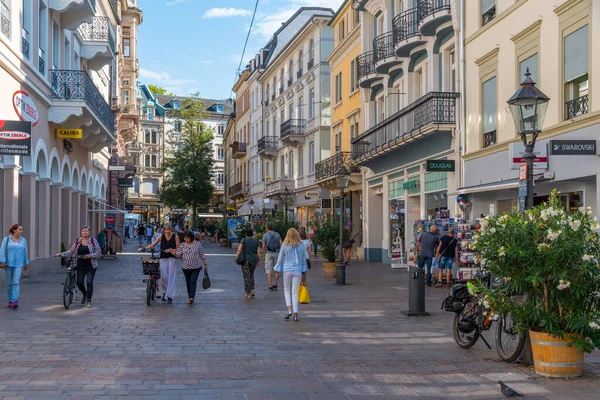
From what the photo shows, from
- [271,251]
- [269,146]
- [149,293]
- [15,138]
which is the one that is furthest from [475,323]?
[269,146]

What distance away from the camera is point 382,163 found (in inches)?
1166

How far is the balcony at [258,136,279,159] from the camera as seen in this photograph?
2010 inches

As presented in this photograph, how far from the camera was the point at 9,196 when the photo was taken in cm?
1931

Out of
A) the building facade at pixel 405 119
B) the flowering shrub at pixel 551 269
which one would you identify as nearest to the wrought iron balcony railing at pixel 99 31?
the building facade at pixel 405 119

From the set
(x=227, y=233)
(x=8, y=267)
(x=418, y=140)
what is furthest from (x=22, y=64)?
(x=227, y=233)

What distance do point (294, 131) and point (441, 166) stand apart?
907 inches

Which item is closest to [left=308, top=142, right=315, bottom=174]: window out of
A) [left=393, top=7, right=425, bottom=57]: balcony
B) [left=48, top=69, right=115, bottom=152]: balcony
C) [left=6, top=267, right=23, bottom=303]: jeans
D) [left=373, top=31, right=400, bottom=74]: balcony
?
[left=373, top=31, right=400, bottom=74]: balcony

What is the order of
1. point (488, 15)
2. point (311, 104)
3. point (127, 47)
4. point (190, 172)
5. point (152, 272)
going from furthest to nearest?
point (190, 172) → point (127, 47) → point (311, 104) → point (488, 15) → point (152, 272)

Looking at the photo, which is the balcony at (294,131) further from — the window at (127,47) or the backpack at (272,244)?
the backpack at (272,244)

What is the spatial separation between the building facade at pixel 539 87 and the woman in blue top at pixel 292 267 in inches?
157

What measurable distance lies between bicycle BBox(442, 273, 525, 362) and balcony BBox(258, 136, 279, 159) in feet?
137

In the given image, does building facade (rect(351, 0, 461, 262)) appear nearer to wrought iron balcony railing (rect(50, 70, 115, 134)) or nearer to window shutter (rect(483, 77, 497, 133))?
window shutter (rect(483, 77, 497, 133))

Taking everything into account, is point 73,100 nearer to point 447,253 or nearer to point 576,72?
point 447,253

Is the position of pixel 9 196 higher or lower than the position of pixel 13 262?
higher
